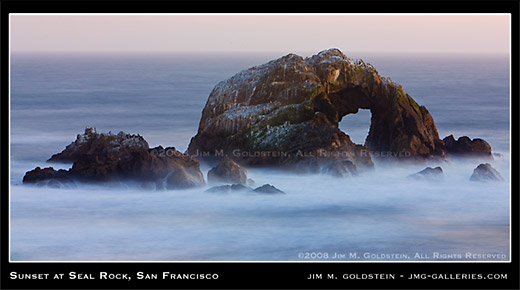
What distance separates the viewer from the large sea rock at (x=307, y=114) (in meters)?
23.2

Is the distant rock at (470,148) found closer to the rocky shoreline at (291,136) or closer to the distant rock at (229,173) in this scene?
the rocky shoreline at (291,136)

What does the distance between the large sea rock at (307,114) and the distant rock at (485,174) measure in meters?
1.35

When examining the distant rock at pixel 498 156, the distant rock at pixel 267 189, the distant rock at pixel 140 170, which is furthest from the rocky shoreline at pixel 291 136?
the distant rock at pixel 267 189

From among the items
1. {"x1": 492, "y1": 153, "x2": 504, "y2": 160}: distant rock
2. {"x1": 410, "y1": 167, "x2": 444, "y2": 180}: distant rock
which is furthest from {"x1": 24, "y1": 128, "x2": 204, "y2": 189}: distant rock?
{"x1": 492, "y1": 153, "x2": 504, "y2": 160}: distant rock

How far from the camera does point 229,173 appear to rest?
21.7 meters

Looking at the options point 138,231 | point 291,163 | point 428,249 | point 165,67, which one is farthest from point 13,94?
point 428,249

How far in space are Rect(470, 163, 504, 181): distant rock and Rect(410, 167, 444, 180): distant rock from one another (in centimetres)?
59

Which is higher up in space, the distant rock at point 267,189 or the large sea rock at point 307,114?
the large sea rock at point 307,114

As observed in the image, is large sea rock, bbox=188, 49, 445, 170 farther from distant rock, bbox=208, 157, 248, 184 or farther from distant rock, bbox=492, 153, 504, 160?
distant rock, bbox=208, 157, 248, 184

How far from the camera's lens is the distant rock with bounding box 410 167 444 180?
22766 millimetres

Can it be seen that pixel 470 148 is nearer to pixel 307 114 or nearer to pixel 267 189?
pixel 307 114

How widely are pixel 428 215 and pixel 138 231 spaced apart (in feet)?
16.0

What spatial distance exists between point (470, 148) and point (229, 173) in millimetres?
5324

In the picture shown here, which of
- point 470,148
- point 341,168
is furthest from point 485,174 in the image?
point 341,168
